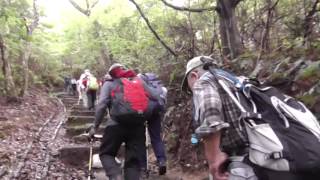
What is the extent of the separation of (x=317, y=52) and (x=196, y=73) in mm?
2803

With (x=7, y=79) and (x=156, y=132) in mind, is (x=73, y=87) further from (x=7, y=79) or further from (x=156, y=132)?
(x=156, y=132)

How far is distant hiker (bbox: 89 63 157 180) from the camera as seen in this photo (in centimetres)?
537

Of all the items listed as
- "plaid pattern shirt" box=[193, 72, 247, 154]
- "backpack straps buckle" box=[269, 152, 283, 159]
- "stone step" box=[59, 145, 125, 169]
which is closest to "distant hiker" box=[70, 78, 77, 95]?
"stone step" box=[59, 145, 125, 169]

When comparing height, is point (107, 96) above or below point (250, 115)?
above

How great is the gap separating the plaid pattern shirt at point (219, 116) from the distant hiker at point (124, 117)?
108 inches

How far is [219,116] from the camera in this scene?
102 inches

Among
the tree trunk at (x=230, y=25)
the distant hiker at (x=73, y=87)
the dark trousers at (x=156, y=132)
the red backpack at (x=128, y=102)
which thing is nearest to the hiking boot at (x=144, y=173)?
the dark trousers at (x=156, y=132)

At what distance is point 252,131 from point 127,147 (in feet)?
11.8

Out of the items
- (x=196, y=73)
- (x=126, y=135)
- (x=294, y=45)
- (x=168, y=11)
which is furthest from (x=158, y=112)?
(x=168, y=11)

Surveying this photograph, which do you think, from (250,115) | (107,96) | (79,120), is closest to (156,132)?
(107,96)

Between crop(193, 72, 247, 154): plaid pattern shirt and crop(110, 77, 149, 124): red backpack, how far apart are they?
270 centimetres

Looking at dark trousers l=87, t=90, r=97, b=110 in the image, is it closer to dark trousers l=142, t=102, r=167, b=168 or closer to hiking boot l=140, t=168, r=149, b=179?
hiking boot l=140, t=168, r=149, b=179

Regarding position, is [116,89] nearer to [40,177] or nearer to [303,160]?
[40,177]

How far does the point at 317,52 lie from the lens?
5.18 meters
